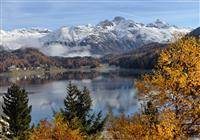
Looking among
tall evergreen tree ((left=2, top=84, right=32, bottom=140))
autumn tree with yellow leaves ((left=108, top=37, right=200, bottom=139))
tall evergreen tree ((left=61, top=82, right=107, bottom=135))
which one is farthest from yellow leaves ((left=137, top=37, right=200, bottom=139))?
tall evergreen tree ((left=2, top=84, right=32, bottom=140))

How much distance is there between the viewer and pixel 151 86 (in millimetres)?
19047

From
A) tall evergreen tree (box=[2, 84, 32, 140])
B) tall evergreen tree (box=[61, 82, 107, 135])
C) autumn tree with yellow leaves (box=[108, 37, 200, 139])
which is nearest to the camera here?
autumn tree with yellow leaves (box=[108, 37, 200, 139])

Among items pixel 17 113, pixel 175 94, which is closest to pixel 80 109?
pixel 17 113

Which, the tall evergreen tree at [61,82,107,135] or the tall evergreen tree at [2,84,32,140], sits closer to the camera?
the tall evergreen tree at [2,84,32,140]

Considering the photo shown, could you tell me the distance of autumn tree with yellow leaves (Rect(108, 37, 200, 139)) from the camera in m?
18.1

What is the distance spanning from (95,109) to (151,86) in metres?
104

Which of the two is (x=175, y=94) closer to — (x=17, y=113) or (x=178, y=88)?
(x=178, y=88)

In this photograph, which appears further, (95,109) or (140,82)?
(95,109)

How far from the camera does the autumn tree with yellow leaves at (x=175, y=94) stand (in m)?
18.1

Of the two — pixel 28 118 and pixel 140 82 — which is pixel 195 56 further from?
pixel 28 118

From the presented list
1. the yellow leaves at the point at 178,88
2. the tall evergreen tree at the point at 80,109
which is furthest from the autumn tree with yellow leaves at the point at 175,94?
the tall evergreen tree at the point at 80,109

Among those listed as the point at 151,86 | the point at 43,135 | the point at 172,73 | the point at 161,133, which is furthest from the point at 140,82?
the point at 43,135

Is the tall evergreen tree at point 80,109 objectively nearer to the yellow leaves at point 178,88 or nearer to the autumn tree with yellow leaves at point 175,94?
the autumn tree with yellow leaves at point 175,94

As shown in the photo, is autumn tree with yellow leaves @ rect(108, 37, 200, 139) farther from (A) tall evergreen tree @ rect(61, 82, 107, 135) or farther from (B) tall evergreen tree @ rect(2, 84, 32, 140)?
(B) tall evergreen tree @ rect(2, 84, 32, 140)
